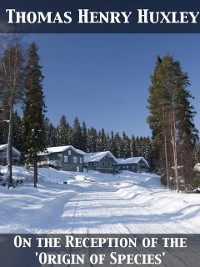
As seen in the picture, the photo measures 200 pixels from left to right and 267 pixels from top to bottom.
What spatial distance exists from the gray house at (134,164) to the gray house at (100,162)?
27.5 ft

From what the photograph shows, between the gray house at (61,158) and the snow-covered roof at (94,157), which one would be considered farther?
the snow-covered roof at (94,157)

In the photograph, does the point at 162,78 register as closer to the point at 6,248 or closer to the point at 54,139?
the point at 6,248

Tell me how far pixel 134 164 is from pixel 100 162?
13.2 m

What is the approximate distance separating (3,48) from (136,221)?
1898 cm

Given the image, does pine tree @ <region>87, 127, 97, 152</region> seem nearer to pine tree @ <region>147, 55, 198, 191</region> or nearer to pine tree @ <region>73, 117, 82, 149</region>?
pine tree @ <region>73, 117, 82, 149</region>

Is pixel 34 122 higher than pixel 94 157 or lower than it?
higher

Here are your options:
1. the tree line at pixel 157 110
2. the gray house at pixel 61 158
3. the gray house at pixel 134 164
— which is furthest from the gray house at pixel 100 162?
the tree line at pixel 157 110

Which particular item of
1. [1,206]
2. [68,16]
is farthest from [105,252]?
[1,206]

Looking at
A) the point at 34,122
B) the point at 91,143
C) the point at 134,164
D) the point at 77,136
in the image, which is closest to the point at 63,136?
the point at 77,136

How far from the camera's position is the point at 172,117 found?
3378 centimetres

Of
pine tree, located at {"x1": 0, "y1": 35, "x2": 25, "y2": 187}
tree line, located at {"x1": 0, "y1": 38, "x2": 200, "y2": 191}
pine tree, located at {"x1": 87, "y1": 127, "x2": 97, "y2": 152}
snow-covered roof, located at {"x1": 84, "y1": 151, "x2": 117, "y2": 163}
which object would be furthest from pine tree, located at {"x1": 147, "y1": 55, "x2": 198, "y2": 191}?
pine tree, located at {"x1": 87, "y1": 127, "x2": 97, "y2": 152}

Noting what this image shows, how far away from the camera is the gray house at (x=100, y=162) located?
9916cm

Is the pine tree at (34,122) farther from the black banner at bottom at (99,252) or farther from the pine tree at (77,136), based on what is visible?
the pine tree at (77,136)

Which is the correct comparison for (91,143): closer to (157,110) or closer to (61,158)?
(61,158)
